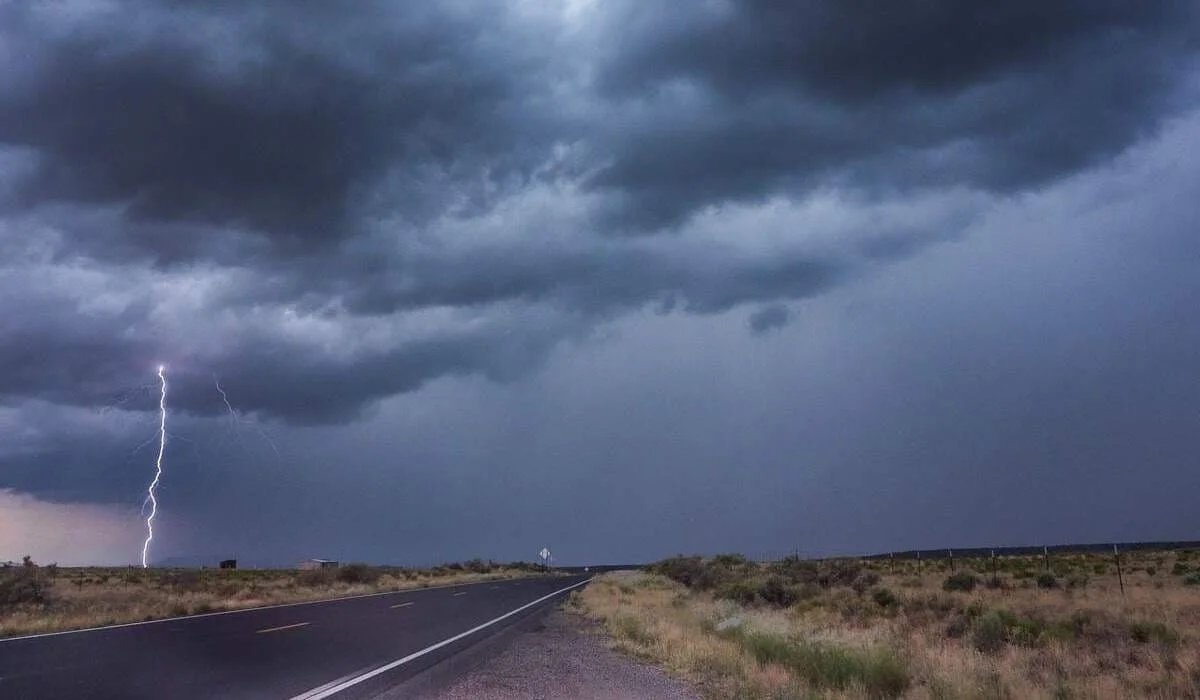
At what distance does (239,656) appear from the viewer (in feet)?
50.4

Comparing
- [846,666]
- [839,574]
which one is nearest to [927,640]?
[846,666]

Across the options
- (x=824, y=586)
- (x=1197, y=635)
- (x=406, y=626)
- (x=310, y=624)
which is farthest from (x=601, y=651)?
(x=824, y=586)

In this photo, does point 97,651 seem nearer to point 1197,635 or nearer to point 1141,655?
point 1141,655

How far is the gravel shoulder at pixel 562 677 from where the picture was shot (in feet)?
39.1

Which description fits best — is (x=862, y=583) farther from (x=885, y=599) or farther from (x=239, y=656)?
(x=239, y=656)

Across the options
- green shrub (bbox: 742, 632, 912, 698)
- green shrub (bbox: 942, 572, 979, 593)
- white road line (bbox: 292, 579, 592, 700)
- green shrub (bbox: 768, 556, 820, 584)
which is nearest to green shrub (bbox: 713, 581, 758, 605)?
green shrub (bbox: 768, 556, 820, 584)

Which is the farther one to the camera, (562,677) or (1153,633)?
(1153,633)

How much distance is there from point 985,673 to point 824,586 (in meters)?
28.5

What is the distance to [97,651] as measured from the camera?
16.0m

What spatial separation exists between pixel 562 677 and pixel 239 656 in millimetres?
5911

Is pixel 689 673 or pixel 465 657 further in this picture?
pixel 465 657

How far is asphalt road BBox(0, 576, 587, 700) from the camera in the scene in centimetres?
1154

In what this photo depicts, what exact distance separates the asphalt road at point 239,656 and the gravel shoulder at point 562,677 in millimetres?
1123

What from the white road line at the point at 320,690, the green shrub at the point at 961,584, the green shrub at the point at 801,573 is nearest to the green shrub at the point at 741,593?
the green shrub at the point at 801,573
